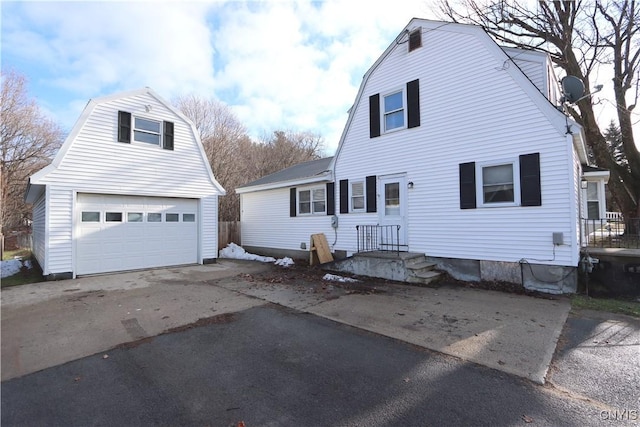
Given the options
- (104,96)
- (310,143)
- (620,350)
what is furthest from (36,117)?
(620,350)

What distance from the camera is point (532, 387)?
9.96 feet

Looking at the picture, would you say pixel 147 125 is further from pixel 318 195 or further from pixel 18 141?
pixel 18 141

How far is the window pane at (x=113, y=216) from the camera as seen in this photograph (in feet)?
31.7

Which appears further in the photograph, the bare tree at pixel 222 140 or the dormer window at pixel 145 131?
the bare tree at pixel 222 140

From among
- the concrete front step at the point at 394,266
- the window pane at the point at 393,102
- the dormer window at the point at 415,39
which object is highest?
the dormer window at the point at 415,39

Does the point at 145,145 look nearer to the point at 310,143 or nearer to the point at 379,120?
the point at 379,120

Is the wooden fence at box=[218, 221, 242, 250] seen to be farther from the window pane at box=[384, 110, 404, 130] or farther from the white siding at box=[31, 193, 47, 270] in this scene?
the window pane at box=[384, 110, 404, 130]

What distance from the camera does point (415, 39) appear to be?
30.5ft

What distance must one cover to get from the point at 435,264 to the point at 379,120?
481 cm

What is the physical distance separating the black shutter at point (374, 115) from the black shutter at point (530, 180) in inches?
168

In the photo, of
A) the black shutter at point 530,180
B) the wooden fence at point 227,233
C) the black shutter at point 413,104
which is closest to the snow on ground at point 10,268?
the wooden fence at point 227,233

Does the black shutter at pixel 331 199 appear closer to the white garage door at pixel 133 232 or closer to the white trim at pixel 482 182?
the white trim at pixel 482 182

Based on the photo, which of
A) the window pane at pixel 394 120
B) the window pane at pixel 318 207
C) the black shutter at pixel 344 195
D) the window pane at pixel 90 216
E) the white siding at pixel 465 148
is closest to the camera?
the white siding at pixel 465 148

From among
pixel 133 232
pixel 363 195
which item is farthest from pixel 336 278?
pixel 133 232
